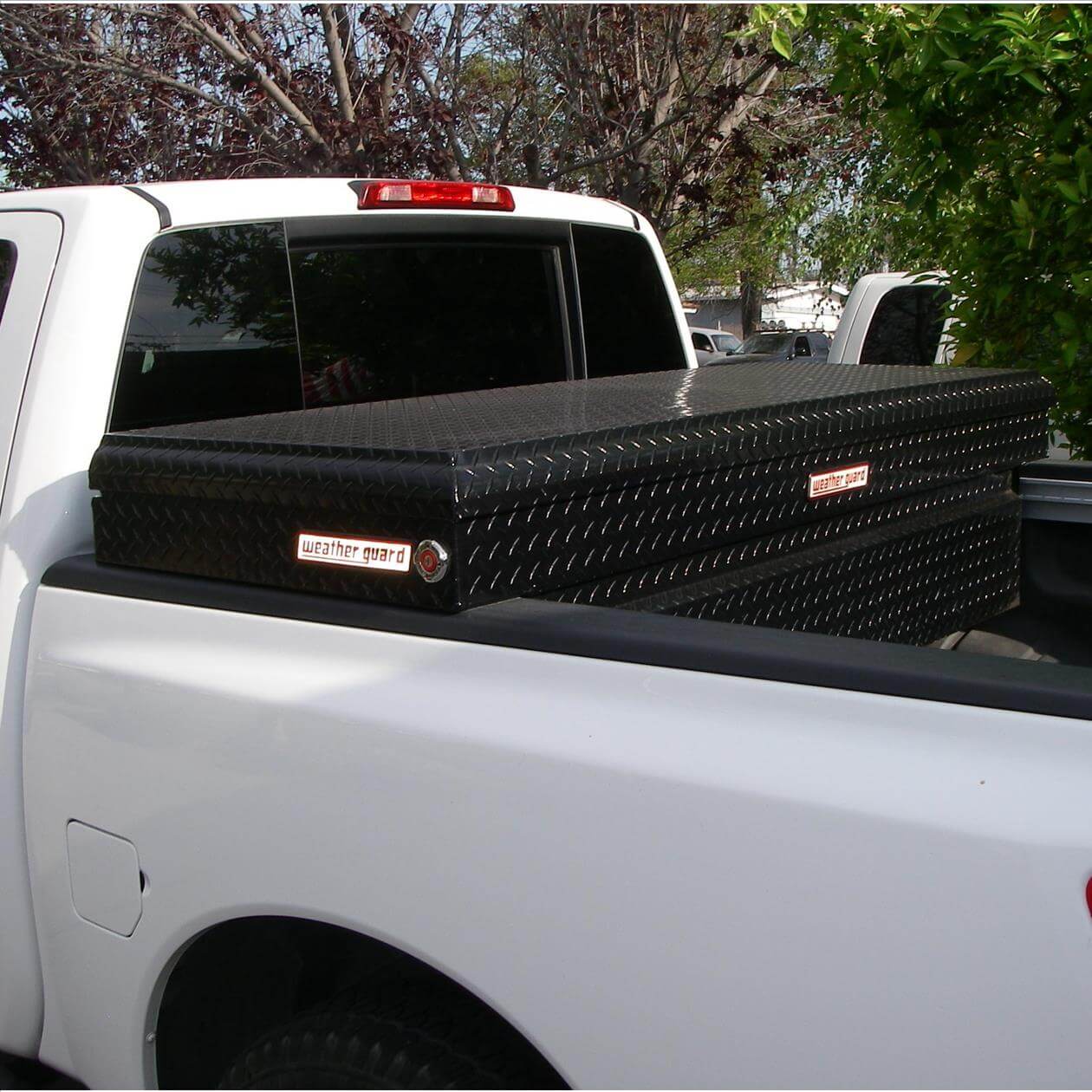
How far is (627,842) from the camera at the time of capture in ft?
5.04

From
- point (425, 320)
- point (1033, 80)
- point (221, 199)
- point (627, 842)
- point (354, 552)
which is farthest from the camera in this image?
point (1033, 80)

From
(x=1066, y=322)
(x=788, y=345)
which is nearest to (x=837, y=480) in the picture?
(x=1066, y=322)

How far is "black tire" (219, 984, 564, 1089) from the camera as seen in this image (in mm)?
1759

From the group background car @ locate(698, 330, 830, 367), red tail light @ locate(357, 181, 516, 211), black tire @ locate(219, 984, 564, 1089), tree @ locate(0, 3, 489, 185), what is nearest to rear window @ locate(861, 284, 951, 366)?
tree @ locate(0, 3, 489, 185)

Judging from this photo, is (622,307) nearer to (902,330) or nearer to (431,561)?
(431,561)

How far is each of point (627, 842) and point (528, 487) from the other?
0.55 m

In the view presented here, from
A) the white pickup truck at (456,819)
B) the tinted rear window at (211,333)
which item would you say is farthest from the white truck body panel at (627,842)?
the tinted rear window at (211,333)

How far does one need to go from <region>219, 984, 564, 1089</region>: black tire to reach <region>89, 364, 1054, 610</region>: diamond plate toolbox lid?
0.56m

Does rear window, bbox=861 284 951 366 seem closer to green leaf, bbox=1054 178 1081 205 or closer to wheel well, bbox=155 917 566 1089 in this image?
green leaf, bbox=1054 178 1081 205

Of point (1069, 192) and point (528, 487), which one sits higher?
point (1069, 192)

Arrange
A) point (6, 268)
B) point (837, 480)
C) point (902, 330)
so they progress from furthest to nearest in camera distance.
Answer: point (902, 330), point (6, 268), point (837, 480)

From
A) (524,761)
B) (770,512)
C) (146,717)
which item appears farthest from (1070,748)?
(146,717)

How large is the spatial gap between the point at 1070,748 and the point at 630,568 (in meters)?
0.86

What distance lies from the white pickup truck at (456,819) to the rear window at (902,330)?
5.61 meters
